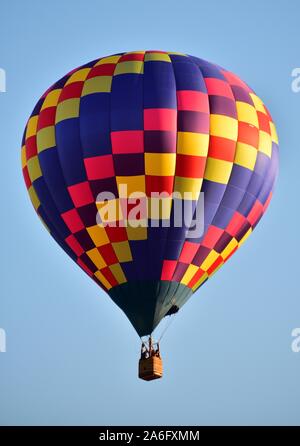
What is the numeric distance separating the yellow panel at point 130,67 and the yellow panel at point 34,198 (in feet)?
8.61

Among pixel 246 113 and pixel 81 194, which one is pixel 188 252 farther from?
pixel 246 113

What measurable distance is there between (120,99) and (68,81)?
1395 millimetres

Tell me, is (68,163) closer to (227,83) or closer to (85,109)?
(85,109)

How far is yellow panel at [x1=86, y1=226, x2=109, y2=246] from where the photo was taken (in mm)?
23500

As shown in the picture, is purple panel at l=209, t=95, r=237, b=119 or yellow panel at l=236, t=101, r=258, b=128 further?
yellow panel at l=236, t=101, r=258, b=128

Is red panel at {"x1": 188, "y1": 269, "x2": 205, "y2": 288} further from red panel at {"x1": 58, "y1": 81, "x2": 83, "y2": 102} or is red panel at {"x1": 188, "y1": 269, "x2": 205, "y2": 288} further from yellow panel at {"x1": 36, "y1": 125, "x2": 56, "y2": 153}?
red panel at {"x1": 58, "y1": 81, "x2": 83, "y2": 102}

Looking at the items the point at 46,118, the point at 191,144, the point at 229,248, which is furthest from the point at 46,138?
the point at 229,248

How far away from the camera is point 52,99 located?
24.4 meters

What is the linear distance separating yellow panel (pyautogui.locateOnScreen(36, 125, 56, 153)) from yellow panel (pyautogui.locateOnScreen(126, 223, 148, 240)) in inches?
83.8

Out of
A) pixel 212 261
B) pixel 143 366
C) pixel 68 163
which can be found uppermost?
pixel 68 163

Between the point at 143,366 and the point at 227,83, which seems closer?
the point at 143,366

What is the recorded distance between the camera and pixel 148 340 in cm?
2317

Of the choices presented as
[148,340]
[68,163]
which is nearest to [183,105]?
[68,163]

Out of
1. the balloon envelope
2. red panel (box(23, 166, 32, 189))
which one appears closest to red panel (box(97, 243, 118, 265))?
the balloon envelope
